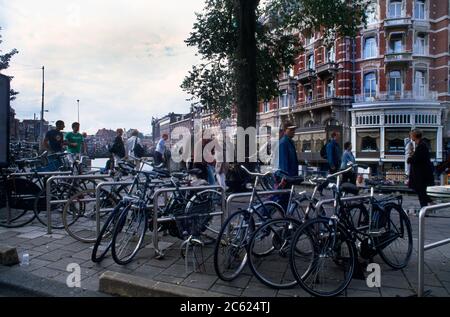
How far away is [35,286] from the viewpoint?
137 inches

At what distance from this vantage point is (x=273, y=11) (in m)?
12.8

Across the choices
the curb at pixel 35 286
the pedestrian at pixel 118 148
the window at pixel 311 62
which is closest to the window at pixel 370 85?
the window at pixel 311 62

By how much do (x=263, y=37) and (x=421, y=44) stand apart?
2485cm

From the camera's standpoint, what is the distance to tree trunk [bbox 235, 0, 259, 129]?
9.91 meters

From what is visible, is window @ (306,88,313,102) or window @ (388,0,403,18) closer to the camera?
window @ (388,0,403,18)

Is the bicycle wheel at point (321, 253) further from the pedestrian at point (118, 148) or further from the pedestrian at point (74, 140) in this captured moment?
the pedestrian at point (118, 148)

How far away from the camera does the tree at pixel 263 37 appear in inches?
475

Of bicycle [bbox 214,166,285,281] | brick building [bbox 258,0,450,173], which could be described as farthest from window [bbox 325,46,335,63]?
bicycle [bbox 214,166,285,281]

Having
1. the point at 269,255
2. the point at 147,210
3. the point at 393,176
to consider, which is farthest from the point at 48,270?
the point at 393,176

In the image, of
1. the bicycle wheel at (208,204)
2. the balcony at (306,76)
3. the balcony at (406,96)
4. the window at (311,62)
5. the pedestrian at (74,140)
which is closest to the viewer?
the bicycle wheel at (208,204)

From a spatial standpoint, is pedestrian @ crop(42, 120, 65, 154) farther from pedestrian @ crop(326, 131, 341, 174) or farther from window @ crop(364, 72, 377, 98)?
window @ crop(364, 72, 377, 98)

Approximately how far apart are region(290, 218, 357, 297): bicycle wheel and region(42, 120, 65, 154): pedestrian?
659 cm

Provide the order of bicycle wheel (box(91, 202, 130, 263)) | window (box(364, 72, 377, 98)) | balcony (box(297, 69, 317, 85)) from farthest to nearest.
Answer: balcony (box(297, 69, 317, 85)) < window (box(364, 72, 377, 98)) < bicycle wheel (box(91, 202, 130, 263))

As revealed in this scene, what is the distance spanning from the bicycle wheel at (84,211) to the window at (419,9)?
34.4 m
